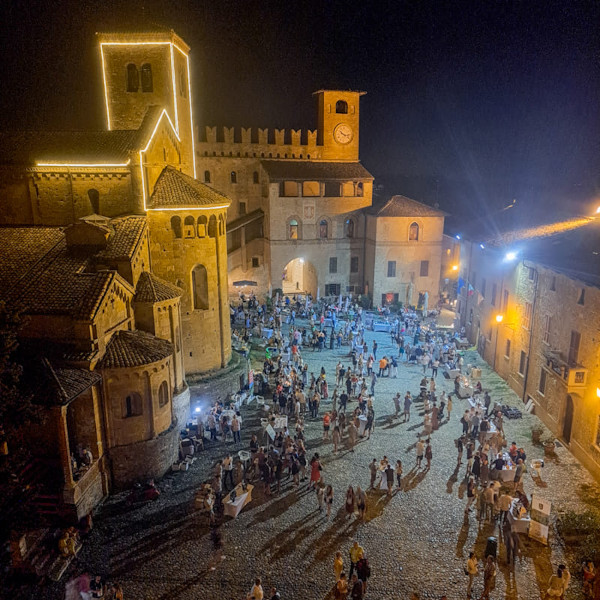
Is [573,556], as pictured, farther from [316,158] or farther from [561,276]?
[316,158]

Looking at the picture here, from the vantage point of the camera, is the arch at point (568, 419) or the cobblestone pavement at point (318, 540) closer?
the cobblestone pavement at point (318, 540)

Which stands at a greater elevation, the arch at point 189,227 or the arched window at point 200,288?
the arch at point 189,227

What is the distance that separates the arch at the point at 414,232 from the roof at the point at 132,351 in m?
26.6

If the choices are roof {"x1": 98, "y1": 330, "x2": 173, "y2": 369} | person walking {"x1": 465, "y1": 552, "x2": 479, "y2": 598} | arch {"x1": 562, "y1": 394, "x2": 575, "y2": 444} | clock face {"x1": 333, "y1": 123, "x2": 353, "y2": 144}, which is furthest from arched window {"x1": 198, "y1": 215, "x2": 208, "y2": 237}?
clock face {"x1": 333, "y1": 123, "x2": 353, "y2": 144}

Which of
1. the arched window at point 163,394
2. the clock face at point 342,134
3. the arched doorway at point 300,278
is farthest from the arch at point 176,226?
the clock face at point 342,134

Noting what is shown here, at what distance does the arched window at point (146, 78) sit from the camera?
25494 millimetres

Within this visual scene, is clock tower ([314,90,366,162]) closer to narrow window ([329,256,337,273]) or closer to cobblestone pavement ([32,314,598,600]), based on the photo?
narrow window ([329,256,337,273])

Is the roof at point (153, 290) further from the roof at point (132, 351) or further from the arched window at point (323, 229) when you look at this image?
the arched window at point (323, 229)

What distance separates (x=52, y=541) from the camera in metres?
14.9

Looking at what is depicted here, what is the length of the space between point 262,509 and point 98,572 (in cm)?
511

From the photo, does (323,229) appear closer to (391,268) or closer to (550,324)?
(391,268)

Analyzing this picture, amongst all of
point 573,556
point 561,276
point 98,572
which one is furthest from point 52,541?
point 561,276

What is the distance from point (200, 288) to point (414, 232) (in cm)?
2234

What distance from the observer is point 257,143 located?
42.6 m
